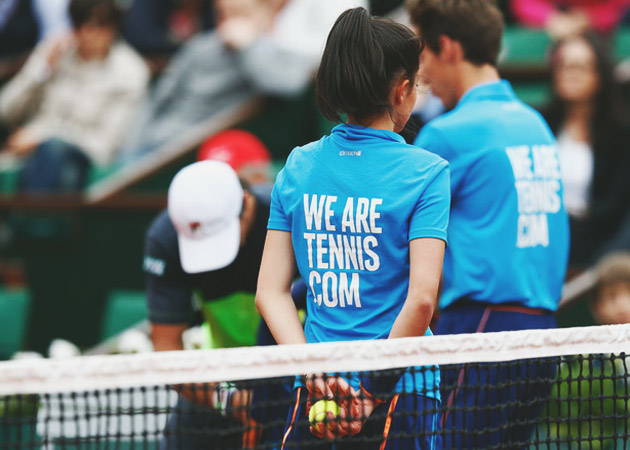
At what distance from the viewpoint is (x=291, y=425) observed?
2652mm

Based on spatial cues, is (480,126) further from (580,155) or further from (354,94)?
(580,155)

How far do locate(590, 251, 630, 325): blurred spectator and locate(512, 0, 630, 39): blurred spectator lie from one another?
8.50 ft

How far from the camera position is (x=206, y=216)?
11.6 ft

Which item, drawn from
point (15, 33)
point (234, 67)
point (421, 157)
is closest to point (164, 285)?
point (421, 157)

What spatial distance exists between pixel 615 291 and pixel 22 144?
4.73 meters

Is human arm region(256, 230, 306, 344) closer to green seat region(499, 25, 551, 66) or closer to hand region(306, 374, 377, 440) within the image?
hand region(306, 374, 377, 440)

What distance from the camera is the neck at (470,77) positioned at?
3594mm

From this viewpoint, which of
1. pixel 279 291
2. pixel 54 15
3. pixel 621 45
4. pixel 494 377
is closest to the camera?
pixel 279 291

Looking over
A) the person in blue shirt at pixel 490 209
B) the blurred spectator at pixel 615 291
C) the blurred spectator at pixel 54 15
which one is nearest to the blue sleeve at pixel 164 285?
the person in blue shirt at pixel 490 209

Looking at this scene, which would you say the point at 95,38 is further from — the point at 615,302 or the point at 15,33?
the point at 615,302

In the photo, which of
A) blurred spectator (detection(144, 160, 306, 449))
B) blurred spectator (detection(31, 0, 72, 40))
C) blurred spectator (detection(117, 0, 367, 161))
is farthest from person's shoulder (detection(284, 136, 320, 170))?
blurred spectator (detection(31, 0, 72, 40))

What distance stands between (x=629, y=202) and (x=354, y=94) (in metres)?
4.10

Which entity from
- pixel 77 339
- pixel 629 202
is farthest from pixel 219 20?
pixel 629 202

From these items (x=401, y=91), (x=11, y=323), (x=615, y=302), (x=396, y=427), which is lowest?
(x=11, y=323)
